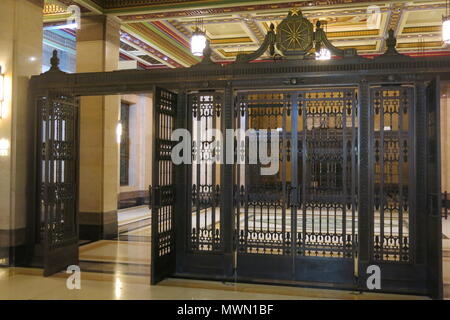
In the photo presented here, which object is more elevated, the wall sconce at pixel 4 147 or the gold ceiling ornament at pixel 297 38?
the gold ceiling ornament at pixel 297 38

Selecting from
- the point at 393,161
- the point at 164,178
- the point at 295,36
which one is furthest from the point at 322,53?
the point at 164,178

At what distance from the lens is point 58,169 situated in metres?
5.96

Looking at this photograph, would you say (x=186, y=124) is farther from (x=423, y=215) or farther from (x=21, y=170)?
(x=423, y=215)

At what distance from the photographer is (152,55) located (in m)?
11.1

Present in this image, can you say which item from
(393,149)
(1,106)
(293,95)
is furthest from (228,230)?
(1,106)

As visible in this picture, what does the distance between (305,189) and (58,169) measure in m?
3.43

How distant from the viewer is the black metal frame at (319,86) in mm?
4914

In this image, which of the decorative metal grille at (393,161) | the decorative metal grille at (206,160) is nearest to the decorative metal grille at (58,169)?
the decorative metal grille at (206,160)

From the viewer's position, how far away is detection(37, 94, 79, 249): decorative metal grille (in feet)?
18.4

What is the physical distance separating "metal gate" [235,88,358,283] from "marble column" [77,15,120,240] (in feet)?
10.8


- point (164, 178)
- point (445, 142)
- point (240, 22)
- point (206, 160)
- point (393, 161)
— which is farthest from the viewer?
point (445, 142)

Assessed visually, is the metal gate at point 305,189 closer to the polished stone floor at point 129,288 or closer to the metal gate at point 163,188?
the polished stone floor at point 129,288

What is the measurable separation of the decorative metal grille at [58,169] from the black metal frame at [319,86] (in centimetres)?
45

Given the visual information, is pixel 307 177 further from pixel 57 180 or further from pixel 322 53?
pixel 57 180
